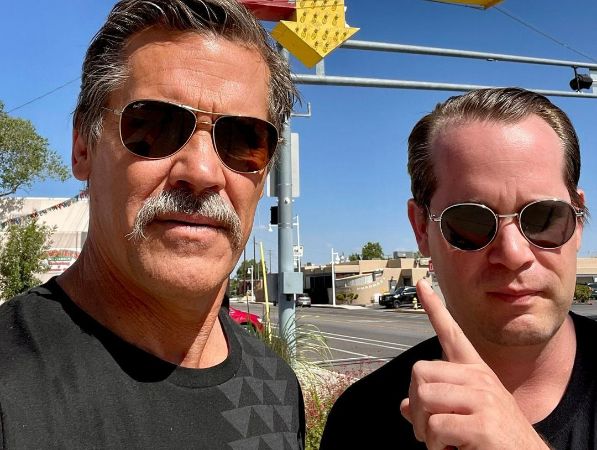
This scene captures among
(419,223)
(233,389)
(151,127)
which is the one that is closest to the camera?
(151,127)

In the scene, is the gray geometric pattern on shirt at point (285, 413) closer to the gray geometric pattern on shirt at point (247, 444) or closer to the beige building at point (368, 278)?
the gray geometric pattern on shirt at point (247, 444)

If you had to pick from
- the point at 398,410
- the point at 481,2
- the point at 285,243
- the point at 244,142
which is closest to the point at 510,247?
the point at 398,410

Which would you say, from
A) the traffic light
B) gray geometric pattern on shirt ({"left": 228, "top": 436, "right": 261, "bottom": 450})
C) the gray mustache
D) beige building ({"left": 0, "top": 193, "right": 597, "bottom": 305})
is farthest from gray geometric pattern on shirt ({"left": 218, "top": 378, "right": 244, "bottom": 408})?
the traffic light

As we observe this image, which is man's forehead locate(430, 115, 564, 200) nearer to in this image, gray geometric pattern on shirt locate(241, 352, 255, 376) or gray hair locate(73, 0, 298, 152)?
gray hair locate(73, 0, 298, 152)

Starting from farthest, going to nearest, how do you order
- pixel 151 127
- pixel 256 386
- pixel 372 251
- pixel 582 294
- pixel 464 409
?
1. pixel 372 251
2. pixel 582 294
3. pixel 256 386
4. pixel 151 127
5. pixel 464 409

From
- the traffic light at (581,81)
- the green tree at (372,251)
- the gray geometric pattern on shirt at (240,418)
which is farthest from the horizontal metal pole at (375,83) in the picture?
the green tree at (372,251)

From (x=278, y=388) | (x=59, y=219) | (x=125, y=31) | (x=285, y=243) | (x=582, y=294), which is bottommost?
(x=582, y=294)

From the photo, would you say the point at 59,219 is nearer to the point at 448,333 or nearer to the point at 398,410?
the point at 398,410

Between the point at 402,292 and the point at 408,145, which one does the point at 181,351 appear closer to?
the point at 408,145

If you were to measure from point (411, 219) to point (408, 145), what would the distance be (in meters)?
0.31

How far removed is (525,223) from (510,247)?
0.10 meters

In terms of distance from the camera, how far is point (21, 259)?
786 inches

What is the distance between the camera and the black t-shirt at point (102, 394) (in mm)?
1358

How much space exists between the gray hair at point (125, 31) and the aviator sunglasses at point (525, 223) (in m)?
0.92
